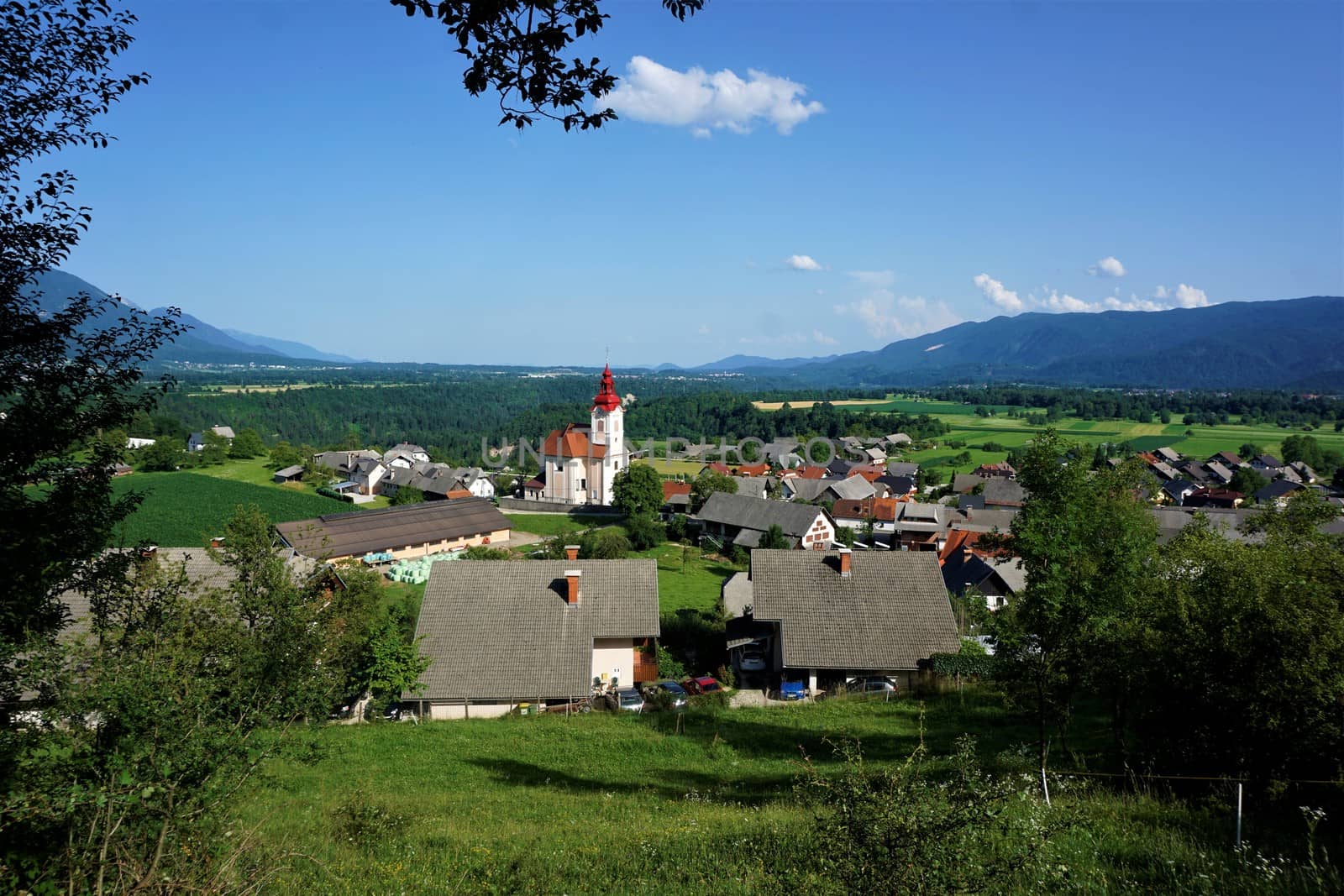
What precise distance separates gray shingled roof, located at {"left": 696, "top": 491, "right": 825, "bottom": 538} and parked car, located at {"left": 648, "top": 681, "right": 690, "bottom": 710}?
27.4 metres

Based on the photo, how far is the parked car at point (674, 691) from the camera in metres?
19.6

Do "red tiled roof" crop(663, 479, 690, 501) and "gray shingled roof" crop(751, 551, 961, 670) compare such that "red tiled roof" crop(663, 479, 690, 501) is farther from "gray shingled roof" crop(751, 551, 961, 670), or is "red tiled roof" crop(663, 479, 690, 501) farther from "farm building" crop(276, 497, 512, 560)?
"gray shingled roof" crop(751, 551, 961, 670)

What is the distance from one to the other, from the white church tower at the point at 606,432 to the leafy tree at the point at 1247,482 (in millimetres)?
58453

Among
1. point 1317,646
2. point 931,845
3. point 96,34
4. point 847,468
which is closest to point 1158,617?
point 1317,646

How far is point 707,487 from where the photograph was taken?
190 feet

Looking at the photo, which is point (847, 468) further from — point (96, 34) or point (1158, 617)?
point (96, 34)

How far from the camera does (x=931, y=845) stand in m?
4.18

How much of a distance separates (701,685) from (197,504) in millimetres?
50679

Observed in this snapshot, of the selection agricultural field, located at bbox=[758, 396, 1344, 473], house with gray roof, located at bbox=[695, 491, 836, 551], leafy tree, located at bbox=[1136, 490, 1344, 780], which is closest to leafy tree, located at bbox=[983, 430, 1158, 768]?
leafy tree, located at bbox=[1136, 490, 1344, 780]

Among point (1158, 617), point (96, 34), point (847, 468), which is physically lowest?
point (847, 468)

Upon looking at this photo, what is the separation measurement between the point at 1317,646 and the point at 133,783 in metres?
11.3

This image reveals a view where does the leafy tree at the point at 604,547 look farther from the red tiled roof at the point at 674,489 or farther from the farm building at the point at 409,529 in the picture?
the red tiled roof at the point at 674,489

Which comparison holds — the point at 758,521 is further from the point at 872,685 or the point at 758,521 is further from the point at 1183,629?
the point at 1183,629

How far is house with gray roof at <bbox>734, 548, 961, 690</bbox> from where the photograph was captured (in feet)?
69.4
